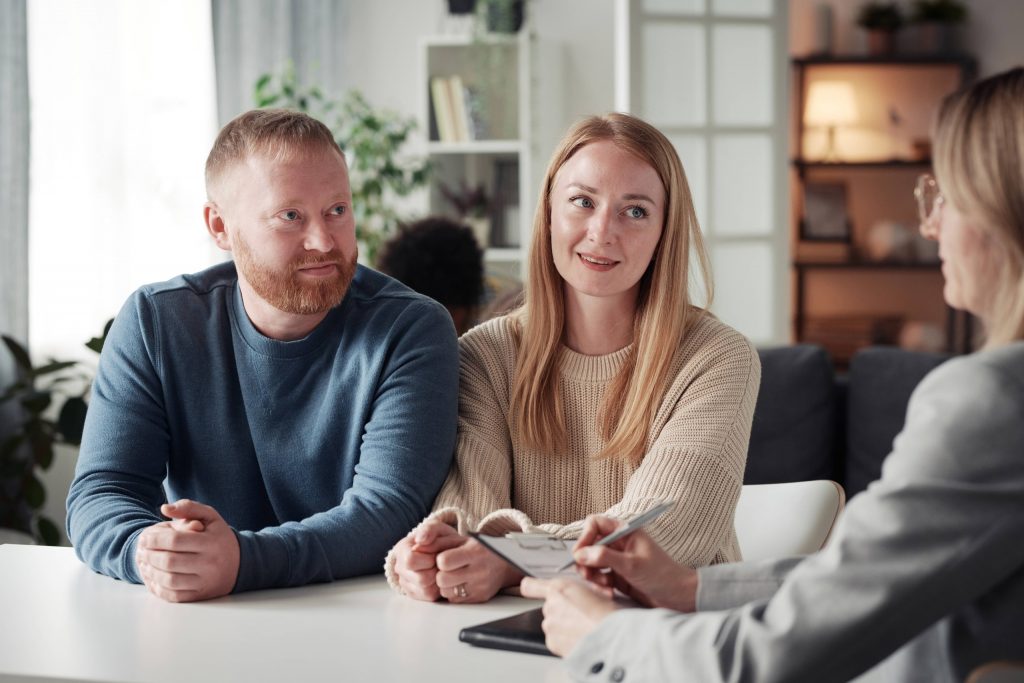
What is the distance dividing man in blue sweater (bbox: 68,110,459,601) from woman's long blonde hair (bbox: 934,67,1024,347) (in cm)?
82

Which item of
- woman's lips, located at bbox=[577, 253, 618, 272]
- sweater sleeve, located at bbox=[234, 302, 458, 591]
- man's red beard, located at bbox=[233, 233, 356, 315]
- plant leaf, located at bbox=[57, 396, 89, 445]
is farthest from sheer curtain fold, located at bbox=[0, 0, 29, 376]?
woman's lips, located at bbox=[577, 253, 618, 272]

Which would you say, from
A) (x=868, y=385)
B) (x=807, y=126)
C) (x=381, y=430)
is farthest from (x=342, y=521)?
(x=807, y=126)

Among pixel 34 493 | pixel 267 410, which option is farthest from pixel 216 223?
pixel 34 493

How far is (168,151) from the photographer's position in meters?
4.20

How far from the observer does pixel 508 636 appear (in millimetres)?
1154

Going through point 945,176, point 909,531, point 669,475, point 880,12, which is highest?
point 880,12

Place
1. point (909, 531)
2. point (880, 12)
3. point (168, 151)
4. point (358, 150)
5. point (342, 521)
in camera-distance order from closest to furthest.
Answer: point (909, 531) → point (342, 521) → point (168, 151) → point (358, 150) → point (880, 12)

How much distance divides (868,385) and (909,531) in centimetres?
223

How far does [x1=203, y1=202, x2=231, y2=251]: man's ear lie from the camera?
170cm

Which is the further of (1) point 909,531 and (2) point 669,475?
(2) point 669,475

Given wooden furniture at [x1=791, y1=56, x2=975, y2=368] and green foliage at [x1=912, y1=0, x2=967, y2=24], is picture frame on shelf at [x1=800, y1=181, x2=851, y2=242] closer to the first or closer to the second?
wooden furniture at [x1=791, y1=56, x2=975, y2=368]

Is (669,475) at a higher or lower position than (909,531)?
lower

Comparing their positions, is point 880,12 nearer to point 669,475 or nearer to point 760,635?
point 669,475

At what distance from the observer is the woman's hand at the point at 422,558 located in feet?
4.39
